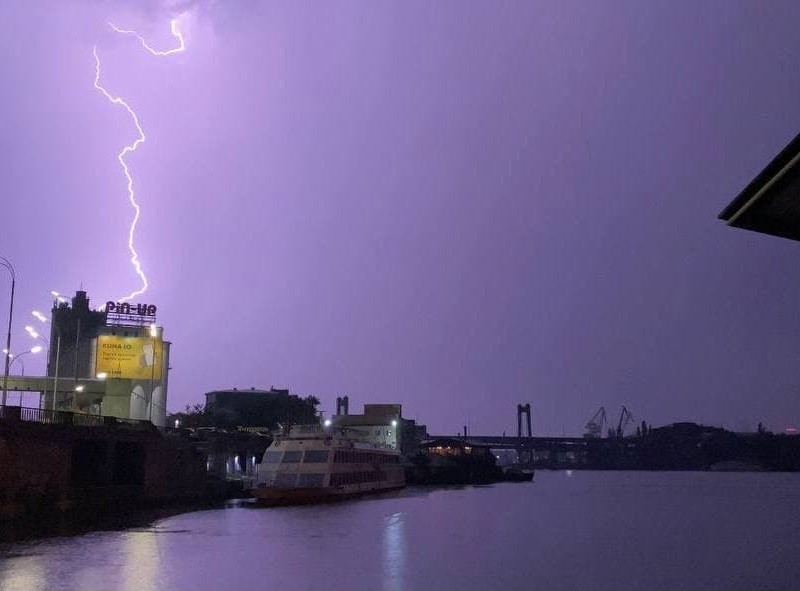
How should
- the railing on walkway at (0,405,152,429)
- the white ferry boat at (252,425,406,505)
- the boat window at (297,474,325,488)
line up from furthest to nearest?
the boat window at (297,474,325,488) < the white ferry boat at (252,425,406,505) < the railing on walkway at (0,405,152,429)

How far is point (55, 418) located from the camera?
6094 centimetres

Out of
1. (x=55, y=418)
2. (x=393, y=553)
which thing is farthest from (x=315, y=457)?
(x=393, y=553)

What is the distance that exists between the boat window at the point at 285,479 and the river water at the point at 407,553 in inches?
241

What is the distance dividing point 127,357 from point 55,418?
1112 inches

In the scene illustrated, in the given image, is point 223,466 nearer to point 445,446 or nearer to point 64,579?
point 64,579

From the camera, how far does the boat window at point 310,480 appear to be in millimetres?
80469

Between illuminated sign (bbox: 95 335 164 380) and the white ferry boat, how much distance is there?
1674 cm

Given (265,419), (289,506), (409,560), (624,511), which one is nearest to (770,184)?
(409,560)

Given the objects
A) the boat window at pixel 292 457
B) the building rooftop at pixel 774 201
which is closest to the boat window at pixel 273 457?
the boat window at pixel 292 457

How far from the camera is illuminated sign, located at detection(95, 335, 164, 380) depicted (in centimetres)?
8800

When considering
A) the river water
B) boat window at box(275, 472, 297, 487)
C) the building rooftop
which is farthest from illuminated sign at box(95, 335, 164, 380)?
the building rooftop

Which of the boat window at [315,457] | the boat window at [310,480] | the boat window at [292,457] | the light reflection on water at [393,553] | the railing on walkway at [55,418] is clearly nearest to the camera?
the light reflection on water at [393,553]

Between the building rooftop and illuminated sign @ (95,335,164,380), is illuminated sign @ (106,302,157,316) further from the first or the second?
the building rooftop

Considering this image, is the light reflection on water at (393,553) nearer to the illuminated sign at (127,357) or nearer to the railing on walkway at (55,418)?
the railing on walkway at (55,418)
